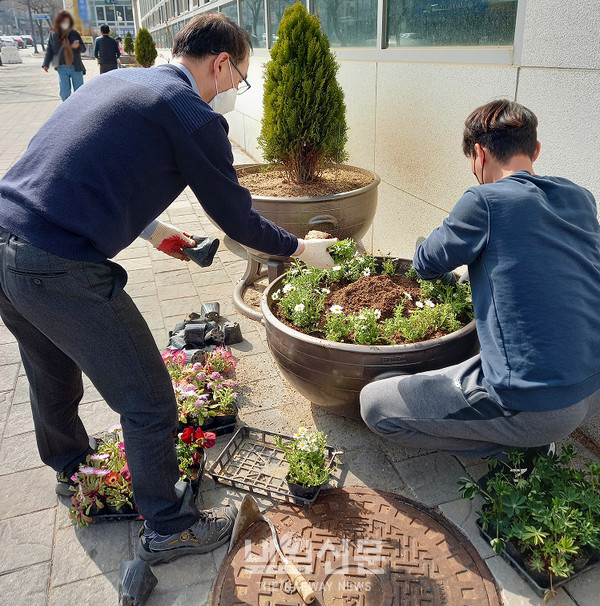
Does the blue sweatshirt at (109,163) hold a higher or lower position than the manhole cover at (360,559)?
higher

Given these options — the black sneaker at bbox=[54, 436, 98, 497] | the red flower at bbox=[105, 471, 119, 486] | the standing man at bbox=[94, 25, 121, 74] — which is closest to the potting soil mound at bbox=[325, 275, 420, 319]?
the red flower at bbox=[105, 471, 119, 486]

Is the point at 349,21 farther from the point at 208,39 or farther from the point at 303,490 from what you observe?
the point at 303,490

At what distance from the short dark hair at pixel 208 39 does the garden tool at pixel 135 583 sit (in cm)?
201

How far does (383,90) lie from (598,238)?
3.02 meters

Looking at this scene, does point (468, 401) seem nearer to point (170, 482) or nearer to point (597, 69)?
point (170, 482)

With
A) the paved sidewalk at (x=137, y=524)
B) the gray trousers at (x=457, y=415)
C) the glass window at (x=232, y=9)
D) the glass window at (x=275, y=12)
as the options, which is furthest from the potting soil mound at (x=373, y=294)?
the glass window at (x=232, y=9)

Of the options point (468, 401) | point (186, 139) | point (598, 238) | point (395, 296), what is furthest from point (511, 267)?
point (186, 139)

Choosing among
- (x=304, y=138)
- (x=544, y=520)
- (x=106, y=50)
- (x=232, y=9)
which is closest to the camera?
(x=544, y=520)

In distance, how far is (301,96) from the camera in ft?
13.8

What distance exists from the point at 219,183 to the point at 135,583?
4.99 ft

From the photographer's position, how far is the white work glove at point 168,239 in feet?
8.33

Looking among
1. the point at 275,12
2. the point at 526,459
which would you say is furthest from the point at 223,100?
the point at 275,12

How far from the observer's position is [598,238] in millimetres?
2088

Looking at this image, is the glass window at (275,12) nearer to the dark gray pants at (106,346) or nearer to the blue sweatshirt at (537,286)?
the blue sweatshirt at (537,286)
